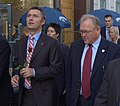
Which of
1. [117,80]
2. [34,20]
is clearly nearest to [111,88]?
[117,80]

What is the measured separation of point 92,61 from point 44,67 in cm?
63

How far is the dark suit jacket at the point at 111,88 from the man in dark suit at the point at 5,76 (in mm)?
1417

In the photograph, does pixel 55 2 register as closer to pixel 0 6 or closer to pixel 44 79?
pixel 0 6

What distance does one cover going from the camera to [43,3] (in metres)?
13.8

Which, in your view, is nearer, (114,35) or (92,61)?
(92,61)

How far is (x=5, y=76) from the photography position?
17.0ft

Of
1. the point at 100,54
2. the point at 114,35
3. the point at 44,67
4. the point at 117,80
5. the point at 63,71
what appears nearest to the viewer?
the point at 117,80

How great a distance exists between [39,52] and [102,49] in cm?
82

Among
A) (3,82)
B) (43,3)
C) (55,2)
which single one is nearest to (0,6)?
(3,82)

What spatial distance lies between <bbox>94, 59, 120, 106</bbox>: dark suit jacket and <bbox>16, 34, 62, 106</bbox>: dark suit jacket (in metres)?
0.98

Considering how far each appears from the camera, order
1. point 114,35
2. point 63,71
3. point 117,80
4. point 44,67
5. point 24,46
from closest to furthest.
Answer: point 117,80 → point 44,67 → point 24,46 → point 63,71 → point 114,35

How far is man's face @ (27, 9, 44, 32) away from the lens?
5.05m

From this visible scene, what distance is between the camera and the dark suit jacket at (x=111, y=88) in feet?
13.3

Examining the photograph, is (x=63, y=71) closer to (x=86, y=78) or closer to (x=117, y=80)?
(x=86, y=78)
